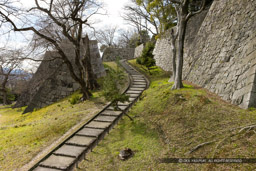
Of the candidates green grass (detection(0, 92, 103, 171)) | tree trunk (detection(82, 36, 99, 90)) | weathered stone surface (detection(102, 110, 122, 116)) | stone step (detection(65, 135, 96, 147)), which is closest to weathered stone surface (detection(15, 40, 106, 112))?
tree trunk (detection(82, 36, 99, 90))

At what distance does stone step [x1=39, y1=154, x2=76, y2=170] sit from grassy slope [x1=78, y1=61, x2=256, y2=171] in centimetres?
47

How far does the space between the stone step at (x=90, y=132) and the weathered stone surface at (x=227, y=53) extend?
5447mm

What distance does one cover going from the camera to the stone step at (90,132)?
22.6ft

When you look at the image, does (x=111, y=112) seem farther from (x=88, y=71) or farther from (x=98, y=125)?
(x=88, y=71)

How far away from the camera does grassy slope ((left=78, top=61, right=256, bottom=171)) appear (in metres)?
4.46

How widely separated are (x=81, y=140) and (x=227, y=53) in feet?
25.4

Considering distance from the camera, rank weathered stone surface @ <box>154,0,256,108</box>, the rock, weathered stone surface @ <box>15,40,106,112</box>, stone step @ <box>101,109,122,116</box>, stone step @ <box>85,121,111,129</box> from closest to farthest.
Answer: the rock, weathered stone surface @ <box>154,0,256,108</box>, stone step @ <box>85,121,111,129</box>, stone step @ <box>101,109,122,116</box>, weathered stone surface @ <box>15,40,106,112</box>

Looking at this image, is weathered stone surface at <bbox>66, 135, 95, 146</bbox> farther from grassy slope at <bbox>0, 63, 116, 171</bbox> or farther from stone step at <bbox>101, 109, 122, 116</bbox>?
stone step at <bbox>101, 109, 122, 116</bbox>

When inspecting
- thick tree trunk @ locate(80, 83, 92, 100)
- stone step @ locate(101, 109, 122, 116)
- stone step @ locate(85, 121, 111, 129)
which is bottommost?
stone step @ locate(85, 121, 111, 129)

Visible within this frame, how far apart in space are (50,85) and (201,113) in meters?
13.5

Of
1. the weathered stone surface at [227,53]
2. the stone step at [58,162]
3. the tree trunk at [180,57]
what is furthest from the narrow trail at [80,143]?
the weathered stone surface at [227,53]

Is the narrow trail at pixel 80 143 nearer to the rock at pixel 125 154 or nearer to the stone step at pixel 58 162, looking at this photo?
the stone step at pixel 58 162

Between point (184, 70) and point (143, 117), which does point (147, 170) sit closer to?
point (143, 117)

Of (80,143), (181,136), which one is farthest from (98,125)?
(181,136)
